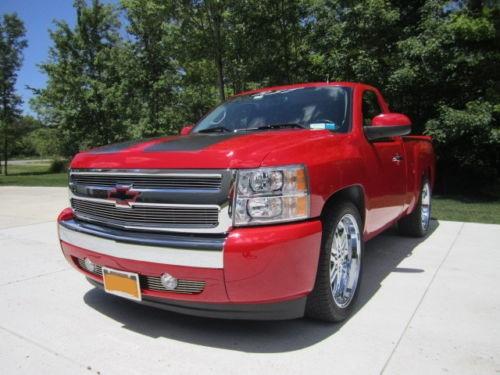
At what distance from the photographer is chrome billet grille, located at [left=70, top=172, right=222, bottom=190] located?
2455 millimetres

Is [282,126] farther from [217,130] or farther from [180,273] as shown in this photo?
[180,273]

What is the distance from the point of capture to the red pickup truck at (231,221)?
7.86 ft

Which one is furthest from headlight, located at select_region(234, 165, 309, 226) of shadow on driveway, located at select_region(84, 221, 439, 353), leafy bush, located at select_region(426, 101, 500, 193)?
leafy bush, located at select_region(426, 101, 500, 193)

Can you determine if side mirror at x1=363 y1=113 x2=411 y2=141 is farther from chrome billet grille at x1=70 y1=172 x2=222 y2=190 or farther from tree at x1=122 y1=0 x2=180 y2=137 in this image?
tree at x1=122 y1=0 x2=180 y2=137

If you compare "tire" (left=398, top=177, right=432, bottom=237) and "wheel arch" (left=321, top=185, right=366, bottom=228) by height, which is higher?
"wheel arch" (left=321, top=185, right=366, bottom=228)

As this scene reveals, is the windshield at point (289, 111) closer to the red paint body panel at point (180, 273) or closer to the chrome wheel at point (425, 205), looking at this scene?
the red paint body panel at point (180, 273)

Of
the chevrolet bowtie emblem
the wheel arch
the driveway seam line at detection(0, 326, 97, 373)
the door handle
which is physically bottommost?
the driveway seam line at detection(0, 326, 97, 373)

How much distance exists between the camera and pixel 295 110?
12.1 feet

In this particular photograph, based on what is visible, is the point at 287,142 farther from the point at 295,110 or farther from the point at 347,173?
the point at 295,110

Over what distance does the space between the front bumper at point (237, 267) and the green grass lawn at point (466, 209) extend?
222 inches

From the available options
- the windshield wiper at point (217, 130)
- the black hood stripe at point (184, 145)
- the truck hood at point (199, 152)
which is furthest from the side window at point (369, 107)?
the black hood stripe at point (184, 145)

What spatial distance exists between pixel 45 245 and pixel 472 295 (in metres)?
4.92

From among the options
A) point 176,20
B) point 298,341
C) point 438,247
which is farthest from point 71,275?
point 176,20

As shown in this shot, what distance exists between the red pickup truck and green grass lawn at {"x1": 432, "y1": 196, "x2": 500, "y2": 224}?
Result: 4738mm
